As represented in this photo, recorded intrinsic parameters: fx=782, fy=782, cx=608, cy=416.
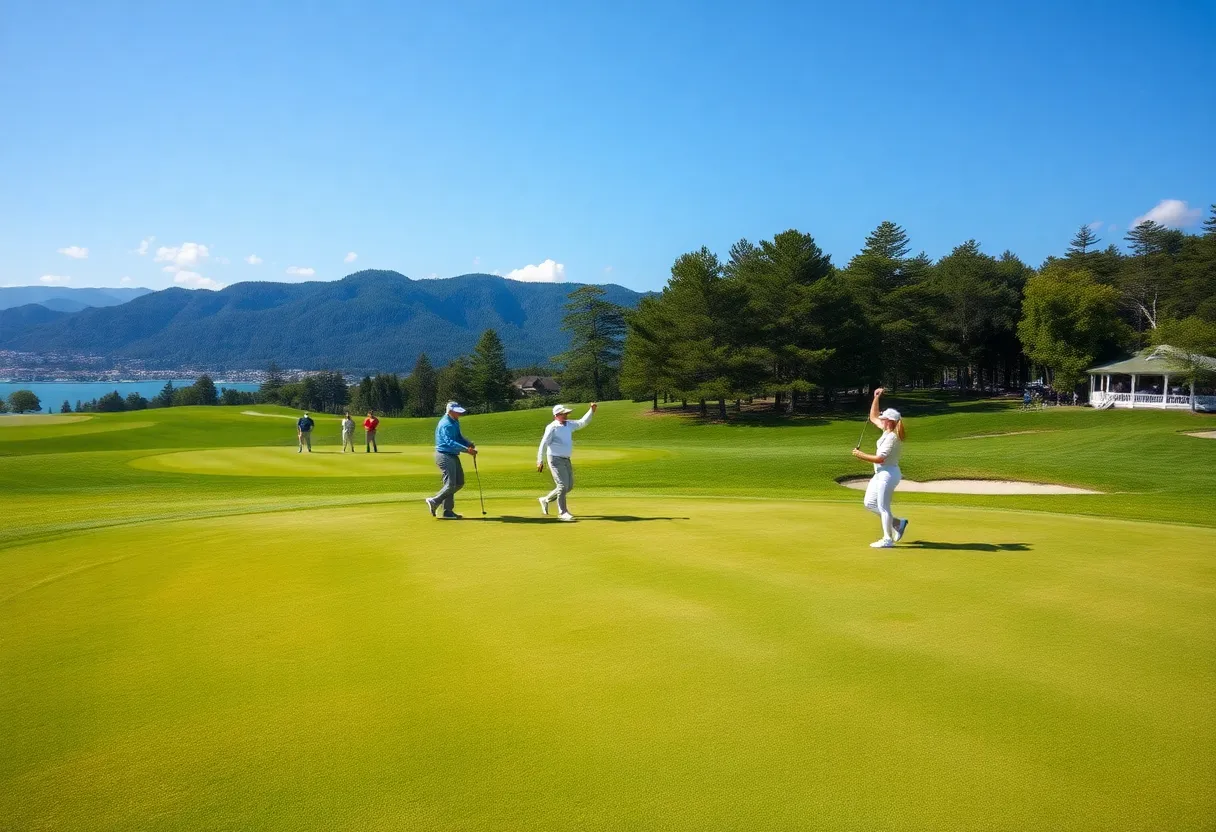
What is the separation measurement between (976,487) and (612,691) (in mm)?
22315

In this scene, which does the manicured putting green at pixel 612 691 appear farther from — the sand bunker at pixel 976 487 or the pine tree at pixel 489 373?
the pine tree at pixel 489 373

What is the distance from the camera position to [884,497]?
38.9 feet

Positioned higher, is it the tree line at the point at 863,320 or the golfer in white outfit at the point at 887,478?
the tree line at the point at 863,320

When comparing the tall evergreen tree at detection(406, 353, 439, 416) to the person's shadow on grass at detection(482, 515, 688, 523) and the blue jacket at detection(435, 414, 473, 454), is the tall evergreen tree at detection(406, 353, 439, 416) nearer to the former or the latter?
the blue jacket at detection(435, 414, 473, 454)

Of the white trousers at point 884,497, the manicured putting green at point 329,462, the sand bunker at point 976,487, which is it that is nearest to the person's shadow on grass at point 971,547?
the white trousers at point 884,497

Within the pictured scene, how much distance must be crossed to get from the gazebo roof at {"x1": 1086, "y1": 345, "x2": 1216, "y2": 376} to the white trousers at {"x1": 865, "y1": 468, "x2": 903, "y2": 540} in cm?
5326

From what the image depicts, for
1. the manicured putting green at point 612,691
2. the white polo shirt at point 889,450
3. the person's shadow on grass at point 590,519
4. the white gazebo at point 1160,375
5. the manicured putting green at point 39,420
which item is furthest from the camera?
the manicured putting green at point 39,420

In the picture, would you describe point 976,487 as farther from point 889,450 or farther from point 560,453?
point 560,453

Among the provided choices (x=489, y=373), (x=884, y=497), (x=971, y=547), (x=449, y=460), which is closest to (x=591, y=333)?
(x=489, y=373)

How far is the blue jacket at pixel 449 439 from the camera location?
15031 mm

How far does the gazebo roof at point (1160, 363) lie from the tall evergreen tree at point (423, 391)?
437 ft

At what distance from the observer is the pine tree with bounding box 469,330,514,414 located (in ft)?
424

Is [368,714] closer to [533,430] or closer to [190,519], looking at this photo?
[190,519]

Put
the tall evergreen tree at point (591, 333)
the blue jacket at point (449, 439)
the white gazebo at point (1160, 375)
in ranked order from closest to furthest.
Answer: the blue jacket at point (449, 439), the white gazebo at point (1160, 375), the tall evergreen tree at point (591, 333)
